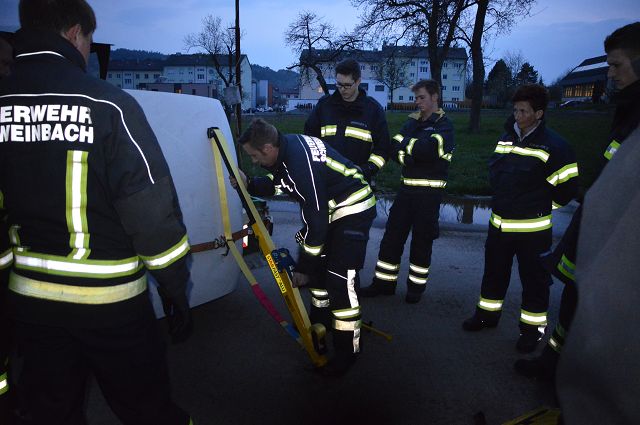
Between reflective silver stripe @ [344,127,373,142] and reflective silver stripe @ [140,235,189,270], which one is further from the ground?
reflective silver stripe @ [344,127,373,142]

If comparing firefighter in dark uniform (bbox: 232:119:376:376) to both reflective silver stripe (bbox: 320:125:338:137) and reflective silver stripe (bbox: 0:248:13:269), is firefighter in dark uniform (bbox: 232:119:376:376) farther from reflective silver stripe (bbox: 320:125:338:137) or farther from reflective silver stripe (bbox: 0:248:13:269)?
reflective silver stripe (bbox: 0:248:13:269)

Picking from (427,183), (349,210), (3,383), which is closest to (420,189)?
(427,183)

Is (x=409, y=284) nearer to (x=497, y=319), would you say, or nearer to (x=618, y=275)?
(x=497, y=319)

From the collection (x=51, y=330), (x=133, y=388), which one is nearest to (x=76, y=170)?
(x=51, y=330)

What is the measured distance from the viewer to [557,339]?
273cm

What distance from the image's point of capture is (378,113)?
426 cm

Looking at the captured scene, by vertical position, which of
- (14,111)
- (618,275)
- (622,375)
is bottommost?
(622,375)

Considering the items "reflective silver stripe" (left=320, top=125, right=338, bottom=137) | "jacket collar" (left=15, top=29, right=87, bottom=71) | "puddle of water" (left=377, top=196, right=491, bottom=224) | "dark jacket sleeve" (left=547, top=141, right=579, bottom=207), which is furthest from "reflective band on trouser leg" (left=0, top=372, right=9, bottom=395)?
"puddle of water" (left=377, top=196, right=491, bottom=224)

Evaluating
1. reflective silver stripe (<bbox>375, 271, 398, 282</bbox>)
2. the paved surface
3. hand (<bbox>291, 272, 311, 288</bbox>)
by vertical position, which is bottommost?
the paved surface

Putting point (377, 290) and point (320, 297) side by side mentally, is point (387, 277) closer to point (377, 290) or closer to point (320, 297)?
point (377, 290)

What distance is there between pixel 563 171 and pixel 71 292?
3145 millimetres

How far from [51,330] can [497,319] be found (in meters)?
3.24

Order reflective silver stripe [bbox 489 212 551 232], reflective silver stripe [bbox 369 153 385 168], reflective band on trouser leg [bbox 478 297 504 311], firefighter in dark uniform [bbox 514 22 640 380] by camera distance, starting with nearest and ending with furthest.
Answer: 1. firefighter in dark uniform [bbox 514 22 640 380]
2. reflective silver stripe [bbox 489 212 551 232]
3. reflective band on trouser leg [bbox 478 297 504 311]
4. reflective silver stripe [bbox 369 153 385 168]

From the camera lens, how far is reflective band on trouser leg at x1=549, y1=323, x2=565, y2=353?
8.60 ft
